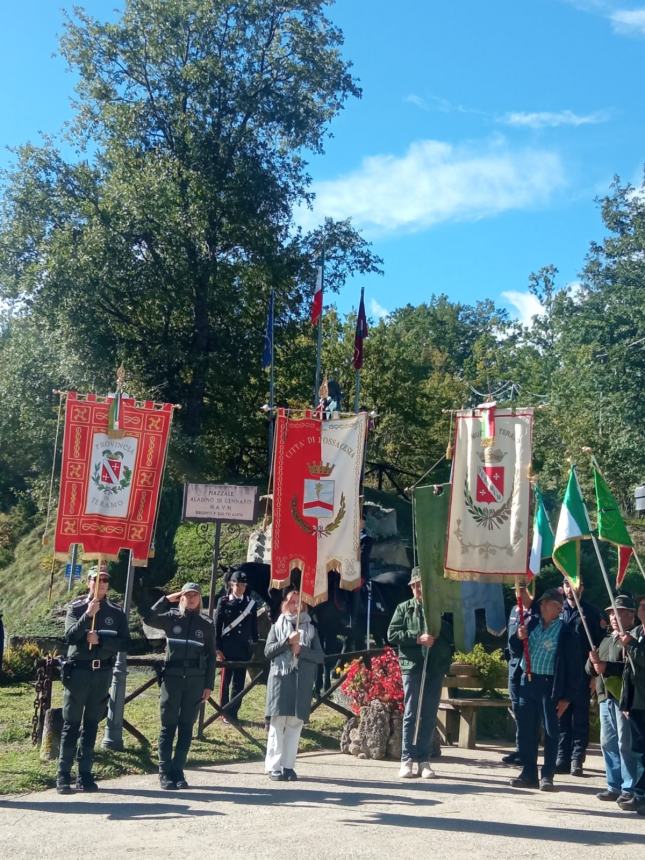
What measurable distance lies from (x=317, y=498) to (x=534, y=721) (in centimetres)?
364

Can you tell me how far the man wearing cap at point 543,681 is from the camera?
9.65 metres

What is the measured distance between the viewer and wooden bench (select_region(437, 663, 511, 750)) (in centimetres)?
1190

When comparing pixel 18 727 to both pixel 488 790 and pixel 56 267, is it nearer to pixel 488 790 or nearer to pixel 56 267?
pixel 488 790

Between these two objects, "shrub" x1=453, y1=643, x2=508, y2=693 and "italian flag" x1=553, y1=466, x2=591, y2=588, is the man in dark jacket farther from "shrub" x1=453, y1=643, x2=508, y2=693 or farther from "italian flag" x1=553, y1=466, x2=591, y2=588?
"shrub" x1=453, y1=643, x2=508, y2=693

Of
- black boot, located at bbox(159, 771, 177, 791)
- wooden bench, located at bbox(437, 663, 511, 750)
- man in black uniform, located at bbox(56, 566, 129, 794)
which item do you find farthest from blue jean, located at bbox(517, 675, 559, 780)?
man in black uniform, located at bbox(56, 566, 129, 794)

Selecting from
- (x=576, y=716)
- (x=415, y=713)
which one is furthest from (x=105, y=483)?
(x=576, y=716)

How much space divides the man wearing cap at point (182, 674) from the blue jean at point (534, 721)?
10.2ft

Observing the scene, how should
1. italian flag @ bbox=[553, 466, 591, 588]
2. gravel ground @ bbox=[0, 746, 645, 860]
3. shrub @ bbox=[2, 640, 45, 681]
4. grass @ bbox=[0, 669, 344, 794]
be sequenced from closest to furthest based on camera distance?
gravel ground @ bbox=[0, 746, 645, 860], grass @ bbox=[0, 669, 344, 794], italian flag @ bbox=[553, 466, 591, 588], shrub @ bbox=[2, 640, 45, 681]

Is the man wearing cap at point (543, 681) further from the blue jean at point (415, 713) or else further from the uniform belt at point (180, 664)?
the uniform belt at point (180, 664)

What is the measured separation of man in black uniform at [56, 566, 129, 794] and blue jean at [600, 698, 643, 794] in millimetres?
4608

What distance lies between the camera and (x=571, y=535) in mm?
10070

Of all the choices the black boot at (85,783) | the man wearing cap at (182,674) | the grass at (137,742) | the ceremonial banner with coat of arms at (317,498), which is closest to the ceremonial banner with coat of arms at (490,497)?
the ceremonial banner with coat of arms at (317,498)

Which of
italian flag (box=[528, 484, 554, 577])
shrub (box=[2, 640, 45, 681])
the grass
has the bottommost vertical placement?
the grass

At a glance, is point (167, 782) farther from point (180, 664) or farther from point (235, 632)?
point (235, 632)
